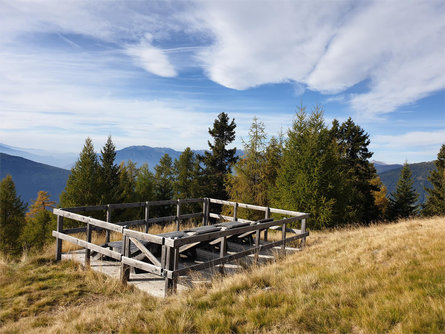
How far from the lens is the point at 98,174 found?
112ft

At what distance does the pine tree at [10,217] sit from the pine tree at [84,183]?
13394mm

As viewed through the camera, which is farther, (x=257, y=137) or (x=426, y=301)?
(x=257, y=137)

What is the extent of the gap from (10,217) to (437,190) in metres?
61.1

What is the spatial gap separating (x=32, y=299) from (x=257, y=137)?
23.3 meters

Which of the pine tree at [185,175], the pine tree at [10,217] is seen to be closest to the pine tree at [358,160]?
the pine tree at [185,175]

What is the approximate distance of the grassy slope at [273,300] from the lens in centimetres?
422

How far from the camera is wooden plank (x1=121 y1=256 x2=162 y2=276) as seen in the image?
680 centimetres

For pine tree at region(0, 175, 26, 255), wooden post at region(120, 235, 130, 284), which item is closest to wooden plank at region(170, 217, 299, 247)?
wooden post at region(120, 235, 130, 284)

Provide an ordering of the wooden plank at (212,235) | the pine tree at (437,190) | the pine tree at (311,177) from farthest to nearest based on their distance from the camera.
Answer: the pine tree at (437,190)
the pine tree at (311,177)
the wooden plank at (212,235)

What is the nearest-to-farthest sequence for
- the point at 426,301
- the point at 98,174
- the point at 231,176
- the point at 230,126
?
the point at 426,301 < the point at 231,176 < the point at 98,174 < the point at 230,126

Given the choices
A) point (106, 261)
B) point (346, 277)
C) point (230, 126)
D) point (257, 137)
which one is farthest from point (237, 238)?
point (230, 126)

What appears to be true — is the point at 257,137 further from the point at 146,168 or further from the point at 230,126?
the point at 146,168

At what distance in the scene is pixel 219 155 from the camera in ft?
132

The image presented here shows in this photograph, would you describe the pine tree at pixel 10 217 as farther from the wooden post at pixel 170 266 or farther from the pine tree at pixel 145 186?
the wooden post at pixel 170 266
